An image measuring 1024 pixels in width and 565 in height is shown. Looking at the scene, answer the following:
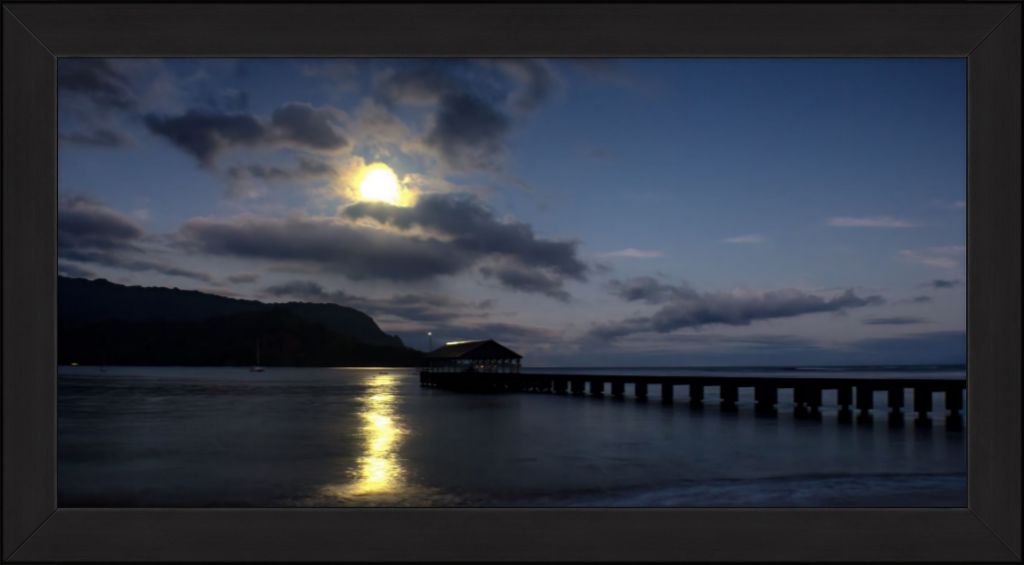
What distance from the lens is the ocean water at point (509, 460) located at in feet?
26.0

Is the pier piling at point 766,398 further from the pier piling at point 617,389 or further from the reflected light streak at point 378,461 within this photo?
the reflected light streak at point 378,461

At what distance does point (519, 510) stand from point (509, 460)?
8.84 metres

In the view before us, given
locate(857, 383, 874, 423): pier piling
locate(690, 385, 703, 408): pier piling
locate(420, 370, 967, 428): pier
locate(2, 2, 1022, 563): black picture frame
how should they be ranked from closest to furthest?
locate(2, 2, 1022, 563): black picture frame < locate(420, 370, 967, 428): pier < locate(857, 383, 874, 423): pier piling < locate(690, 385, 703, 408): pier piling

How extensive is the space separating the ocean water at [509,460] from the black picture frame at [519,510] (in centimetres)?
233

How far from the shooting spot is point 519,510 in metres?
2.43

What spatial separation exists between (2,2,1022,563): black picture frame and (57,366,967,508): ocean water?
2.33 m

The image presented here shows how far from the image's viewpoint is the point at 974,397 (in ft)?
7.95

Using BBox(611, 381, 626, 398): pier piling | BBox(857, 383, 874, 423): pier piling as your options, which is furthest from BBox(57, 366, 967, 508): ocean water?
BBox(611, 381, 626, 398): pier piling

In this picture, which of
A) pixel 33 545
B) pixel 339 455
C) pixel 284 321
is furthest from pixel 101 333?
pixel 33 545

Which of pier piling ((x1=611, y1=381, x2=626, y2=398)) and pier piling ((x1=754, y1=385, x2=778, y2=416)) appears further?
pier piling ((x1=611, y1=381, x2=626, y2=398))

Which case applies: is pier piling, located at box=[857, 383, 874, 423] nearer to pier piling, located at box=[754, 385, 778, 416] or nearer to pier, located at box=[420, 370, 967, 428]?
pier, located at box=[420, 370, 967, 428]

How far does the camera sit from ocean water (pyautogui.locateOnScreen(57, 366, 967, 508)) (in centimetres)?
792

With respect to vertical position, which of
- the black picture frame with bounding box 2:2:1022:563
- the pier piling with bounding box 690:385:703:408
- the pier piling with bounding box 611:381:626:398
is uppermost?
the black picture frame with bounding box 2:2:1022:563

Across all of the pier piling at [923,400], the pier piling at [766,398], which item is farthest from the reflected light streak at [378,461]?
the pier piling at [923,400]
